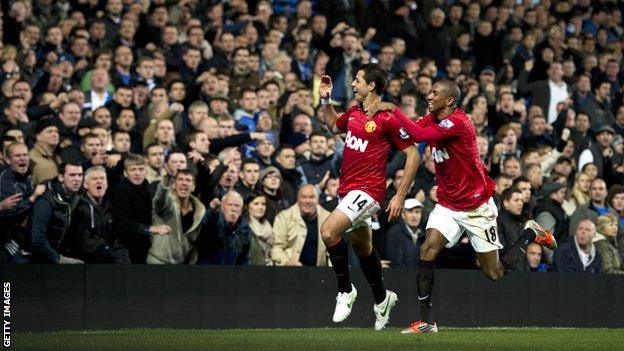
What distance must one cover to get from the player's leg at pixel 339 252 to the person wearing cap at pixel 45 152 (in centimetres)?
413

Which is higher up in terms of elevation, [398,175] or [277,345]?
[398,175]

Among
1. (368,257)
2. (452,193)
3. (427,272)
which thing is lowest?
(427,272)

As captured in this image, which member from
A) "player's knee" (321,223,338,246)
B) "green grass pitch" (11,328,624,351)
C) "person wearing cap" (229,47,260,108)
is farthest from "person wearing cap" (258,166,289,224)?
"player's knee" (321,223,338,246)

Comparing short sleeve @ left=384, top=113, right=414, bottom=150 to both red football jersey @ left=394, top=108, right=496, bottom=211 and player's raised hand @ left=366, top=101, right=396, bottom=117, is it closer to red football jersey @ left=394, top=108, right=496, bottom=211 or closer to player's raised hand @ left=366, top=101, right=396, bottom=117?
player's raised hand @ left=366, top=101, right=396, bottom=117

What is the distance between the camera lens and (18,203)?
1470 cm

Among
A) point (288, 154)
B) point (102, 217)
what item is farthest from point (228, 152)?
point (102, 217)

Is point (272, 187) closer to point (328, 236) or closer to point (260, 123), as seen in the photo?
point (260, 123)

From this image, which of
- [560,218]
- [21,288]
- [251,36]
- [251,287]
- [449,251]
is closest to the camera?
[21,288]

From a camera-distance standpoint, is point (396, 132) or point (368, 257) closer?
point (396, 132)

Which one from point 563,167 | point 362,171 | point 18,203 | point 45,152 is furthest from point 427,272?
point 563,167

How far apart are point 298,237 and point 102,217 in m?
2.53

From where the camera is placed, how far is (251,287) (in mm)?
16078

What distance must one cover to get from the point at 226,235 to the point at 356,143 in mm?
3094

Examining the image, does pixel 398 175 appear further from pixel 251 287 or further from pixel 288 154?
pixel 251 287
